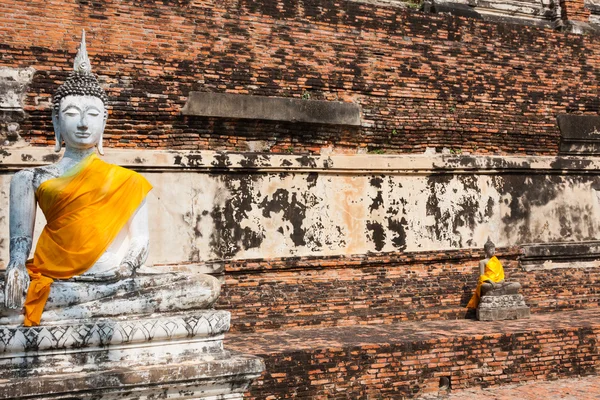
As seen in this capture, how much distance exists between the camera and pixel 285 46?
9484 mm

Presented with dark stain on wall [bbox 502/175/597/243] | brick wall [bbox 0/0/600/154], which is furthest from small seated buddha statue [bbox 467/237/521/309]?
brick wall [bbox 0/0/600/154]

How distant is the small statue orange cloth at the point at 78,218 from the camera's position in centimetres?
418

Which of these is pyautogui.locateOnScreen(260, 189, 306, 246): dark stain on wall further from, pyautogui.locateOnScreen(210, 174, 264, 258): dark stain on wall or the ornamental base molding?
the ornamental base molding


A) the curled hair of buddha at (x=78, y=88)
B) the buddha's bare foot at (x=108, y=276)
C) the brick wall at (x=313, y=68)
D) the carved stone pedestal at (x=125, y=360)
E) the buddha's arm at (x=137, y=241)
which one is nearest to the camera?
the carved stone pedestal at (x=125, y=360)

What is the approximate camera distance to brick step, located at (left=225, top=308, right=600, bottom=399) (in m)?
7.07

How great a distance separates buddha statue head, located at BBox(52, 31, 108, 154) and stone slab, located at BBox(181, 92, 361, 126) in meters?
4.07

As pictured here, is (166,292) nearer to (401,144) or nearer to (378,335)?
(378,335)

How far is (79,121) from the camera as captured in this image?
14.4 feet

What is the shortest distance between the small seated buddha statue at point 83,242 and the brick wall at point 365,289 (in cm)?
406

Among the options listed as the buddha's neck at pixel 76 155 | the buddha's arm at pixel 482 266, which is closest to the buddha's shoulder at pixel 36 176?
the buddha's neck at pixel 76 155

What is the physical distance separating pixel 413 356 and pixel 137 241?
13.1 feet

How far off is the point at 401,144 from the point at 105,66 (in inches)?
146

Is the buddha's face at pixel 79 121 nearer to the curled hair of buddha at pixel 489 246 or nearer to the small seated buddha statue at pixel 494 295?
the small seated buddha statue at pixel 494 295

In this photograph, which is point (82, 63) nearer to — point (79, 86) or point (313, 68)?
point (79, 86)
